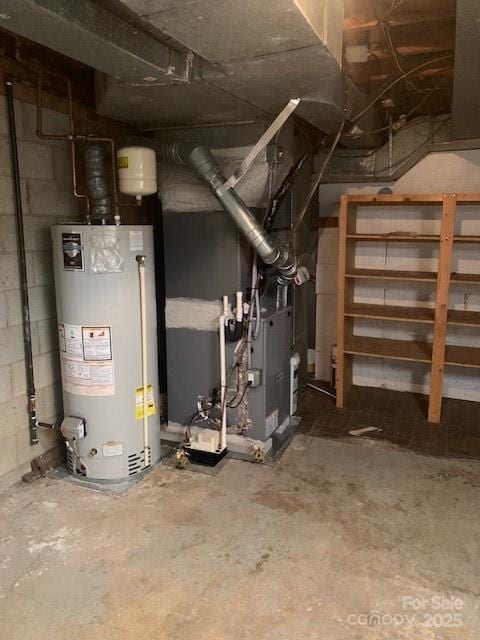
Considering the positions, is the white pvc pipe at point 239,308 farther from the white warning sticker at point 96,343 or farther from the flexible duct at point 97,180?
the flexible duct at point 97,180

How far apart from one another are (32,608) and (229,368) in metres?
1.58

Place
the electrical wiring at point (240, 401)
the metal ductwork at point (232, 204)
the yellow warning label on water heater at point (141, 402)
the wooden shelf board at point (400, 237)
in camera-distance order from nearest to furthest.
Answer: the metal ductwork at point (232, 204)
the yellow warning label on water heater at point (141, 402)
the electrical wiring at point (240, 401)
the wooden shelf board at point (400, 237)

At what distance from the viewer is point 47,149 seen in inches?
107

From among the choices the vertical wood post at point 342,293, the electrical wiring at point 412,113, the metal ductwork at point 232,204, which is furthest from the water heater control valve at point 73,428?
the electrical wiring at point 412,113

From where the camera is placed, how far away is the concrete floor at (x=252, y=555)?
1825 mm

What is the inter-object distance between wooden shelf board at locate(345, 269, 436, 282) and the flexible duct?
1.86m

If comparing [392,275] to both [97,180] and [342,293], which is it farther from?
[97,180]

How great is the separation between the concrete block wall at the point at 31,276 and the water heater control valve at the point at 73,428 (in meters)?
0.24

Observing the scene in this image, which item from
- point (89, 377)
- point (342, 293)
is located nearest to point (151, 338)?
point (89, 377)

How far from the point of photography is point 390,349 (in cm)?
386

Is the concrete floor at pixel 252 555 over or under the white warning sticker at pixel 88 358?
under

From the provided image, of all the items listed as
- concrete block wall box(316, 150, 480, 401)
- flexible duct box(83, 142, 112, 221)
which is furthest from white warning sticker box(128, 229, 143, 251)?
concrete block wall box(316, 150, 480, 401)

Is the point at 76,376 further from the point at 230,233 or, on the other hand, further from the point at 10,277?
the point at 230,233

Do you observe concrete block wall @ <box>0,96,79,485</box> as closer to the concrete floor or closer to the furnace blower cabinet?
the furnace blower cabinet
